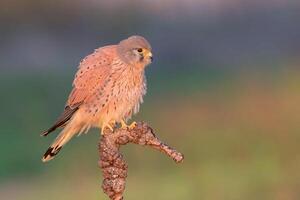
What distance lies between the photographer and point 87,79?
13.9ft

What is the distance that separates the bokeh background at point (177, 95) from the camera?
30.0ft

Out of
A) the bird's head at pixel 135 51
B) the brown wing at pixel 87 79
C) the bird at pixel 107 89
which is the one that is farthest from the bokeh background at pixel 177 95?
the brown wing at pixel 87 79

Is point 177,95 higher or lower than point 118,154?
higher

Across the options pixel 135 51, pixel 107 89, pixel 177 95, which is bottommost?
pixel 107 89

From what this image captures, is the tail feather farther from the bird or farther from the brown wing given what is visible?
the brown wing

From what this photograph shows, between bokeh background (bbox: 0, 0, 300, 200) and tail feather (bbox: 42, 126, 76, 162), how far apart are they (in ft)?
10.5

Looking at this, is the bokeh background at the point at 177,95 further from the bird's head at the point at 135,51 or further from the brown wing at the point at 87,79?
the brown wing at the point at 87,79

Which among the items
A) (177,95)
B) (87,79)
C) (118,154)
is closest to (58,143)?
(87,79)

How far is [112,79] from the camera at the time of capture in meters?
4.49

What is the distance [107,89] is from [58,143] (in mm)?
287

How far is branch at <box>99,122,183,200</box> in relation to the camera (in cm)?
338

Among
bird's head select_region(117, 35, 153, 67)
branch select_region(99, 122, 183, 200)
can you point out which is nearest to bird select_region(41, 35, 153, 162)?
bird's head select_region(117, 35, 153, 67)

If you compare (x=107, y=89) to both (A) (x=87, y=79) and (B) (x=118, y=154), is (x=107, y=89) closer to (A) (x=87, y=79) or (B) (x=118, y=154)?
(A) (x=87, y=79)

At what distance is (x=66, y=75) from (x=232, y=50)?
369 centimetres
